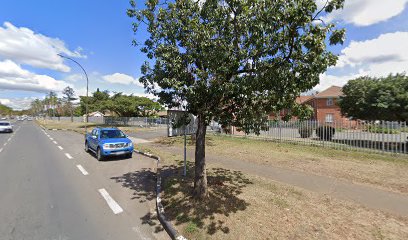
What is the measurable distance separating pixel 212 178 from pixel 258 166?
8.87ft

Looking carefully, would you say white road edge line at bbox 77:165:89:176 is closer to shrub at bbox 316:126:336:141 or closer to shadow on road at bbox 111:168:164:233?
shadow on road at bbox 111:168:164:233

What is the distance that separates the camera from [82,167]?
34.3ft

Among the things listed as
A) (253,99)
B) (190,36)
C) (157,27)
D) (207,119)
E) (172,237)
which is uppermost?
(157,27)

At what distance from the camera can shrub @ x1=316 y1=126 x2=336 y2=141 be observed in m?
14.6

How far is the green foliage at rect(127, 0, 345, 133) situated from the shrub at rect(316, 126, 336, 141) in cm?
1087

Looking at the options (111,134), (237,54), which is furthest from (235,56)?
(111,134)

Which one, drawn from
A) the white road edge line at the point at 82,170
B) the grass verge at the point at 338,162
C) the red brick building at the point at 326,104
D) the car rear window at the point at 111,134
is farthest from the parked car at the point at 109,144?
the red brick building at the point at 326,104

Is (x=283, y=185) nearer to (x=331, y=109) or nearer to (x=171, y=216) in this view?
(x=171, y=216)

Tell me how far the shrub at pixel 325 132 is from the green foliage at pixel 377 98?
10.5 ft

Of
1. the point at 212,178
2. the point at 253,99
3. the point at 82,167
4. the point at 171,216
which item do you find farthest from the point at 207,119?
the point at 82,167

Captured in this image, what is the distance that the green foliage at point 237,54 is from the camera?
13.9 ft

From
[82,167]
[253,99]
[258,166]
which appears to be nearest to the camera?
[253,99]

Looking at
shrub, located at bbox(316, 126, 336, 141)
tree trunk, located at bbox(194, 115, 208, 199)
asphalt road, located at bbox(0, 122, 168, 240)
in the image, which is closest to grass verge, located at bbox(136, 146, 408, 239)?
tree trunk, located at bbox(194, 115, 208, 199)

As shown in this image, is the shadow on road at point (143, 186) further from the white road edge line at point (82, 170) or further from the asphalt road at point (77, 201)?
the white road edge line at point (82, 170)
